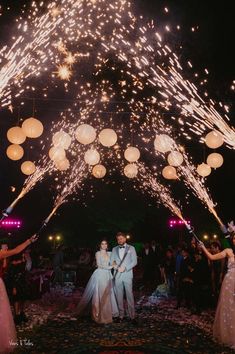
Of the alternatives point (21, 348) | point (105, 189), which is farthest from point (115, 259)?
point (105, 189)

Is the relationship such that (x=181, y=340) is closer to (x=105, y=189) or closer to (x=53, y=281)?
(x=53, y=281)

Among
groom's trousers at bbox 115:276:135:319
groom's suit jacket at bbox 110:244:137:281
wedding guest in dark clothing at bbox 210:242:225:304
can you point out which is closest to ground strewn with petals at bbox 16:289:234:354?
groom's trousers at bbox 115:276:135:319

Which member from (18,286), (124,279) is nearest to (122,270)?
(124,279)

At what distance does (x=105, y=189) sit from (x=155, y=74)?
660 inches

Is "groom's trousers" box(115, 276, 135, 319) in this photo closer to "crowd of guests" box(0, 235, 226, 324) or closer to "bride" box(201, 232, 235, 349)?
"crowd of guests" box(0, 235, 226, 324)

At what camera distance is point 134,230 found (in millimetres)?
29922

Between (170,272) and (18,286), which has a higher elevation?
(18,286)

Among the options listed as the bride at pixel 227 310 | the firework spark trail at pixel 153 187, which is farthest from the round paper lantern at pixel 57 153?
the firework spark trail at pixel 153 187

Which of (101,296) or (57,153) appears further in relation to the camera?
(57,153)

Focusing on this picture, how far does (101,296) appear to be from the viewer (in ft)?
29.9

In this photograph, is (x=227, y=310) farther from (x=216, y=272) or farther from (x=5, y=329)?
(x=216, y=272)

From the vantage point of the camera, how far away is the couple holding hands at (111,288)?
891 centimetres

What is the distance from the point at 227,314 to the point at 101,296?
10.5 ft

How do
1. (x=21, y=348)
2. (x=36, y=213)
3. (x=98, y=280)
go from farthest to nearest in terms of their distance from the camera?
(x=36, y=213)
(x=98, y=280)
(x=21, y=348)
